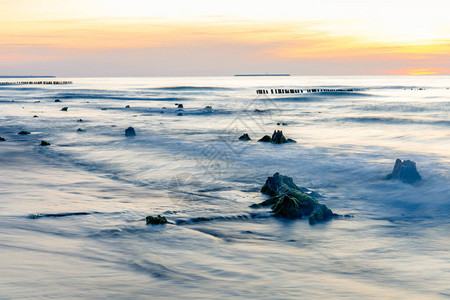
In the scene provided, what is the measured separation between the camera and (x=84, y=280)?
7.04 meters

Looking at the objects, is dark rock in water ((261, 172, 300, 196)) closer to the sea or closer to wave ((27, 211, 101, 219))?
the sea

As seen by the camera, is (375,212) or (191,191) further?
(191,191)

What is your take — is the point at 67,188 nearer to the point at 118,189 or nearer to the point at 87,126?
the point at 118,189

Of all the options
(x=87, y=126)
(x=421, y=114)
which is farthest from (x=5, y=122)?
(x=421, y=114)

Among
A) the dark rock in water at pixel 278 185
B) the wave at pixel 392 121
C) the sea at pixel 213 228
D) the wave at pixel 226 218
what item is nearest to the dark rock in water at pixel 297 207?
the sea at pixel 213 228

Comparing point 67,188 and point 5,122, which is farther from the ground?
point 5,122

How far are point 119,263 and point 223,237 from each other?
7.93ft

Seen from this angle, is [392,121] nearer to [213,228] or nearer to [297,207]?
[297,207]

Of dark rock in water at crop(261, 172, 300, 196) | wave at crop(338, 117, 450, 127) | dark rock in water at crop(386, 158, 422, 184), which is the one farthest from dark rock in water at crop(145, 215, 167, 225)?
wave at crop(338, 117, 450, 127)

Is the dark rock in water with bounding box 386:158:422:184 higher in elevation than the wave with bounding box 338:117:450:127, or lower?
lower

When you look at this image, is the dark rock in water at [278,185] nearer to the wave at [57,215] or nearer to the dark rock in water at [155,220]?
the dark rock in water at [155,220]

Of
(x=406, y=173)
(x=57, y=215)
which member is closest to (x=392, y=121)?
(x=406, y=173)

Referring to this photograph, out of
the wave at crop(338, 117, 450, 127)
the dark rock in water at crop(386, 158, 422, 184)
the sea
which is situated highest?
the wave at crop(338, 117, 450, 127)

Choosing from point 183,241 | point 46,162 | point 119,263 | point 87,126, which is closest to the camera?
point 119,263
